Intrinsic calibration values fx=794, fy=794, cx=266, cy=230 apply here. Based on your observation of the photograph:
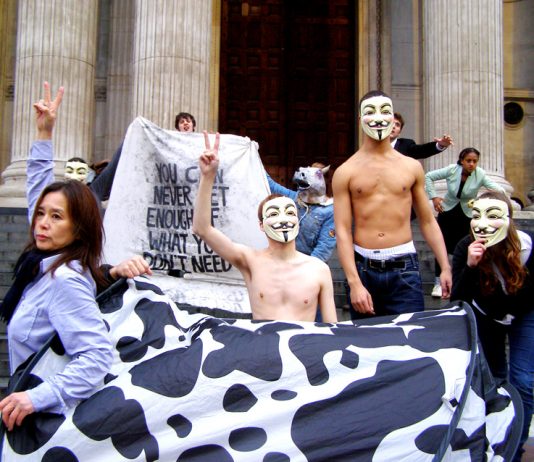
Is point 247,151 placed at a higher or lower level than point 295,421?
higher

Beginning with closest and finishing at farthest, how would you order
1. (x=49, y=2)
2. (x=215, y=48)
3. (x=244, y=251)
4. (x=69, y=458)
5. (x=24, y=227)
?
(x=69, y=458) < (x=244, y=251) < (x=24, y=227) < (x=49, y=2) < (x=215, y=48)

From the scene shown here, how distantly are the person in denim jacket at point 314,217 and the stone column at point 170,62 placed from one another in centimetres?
532

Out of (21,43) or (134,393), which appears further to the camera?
(21,43)

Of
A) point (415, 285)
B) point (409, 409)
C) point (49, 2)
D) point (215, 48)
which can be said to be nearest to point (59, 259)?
point (409, 409)

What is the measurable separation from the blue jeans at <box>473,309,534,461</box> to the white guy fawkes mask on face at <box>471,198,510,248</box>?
482 millimetres

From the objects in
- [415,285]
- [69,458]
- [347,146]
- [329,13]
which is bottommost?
[69,458]

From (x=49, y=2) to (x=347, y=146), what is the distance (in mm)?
7113

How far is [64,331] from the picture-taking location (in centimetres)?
339

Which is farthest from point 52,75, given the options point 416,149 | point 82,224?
point 82,224

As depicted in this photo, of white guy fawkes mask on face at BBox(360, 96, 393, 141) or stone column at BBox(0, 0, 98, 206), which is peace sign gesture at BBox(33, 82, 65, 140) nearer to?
white guy fawkes mask on face at BBox(360, 96, 393, 141)

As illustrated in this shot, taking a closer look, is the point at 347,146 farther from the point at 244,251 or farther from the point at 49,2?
the point at 244,251

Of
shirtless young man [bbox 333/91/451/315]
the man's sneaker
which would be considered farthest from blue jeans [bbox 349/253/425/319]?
the man's sneaker

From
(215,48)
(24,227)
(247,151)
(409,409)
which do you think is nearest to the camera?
(409,409)

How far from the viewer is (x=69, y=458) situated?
3.46 meters
